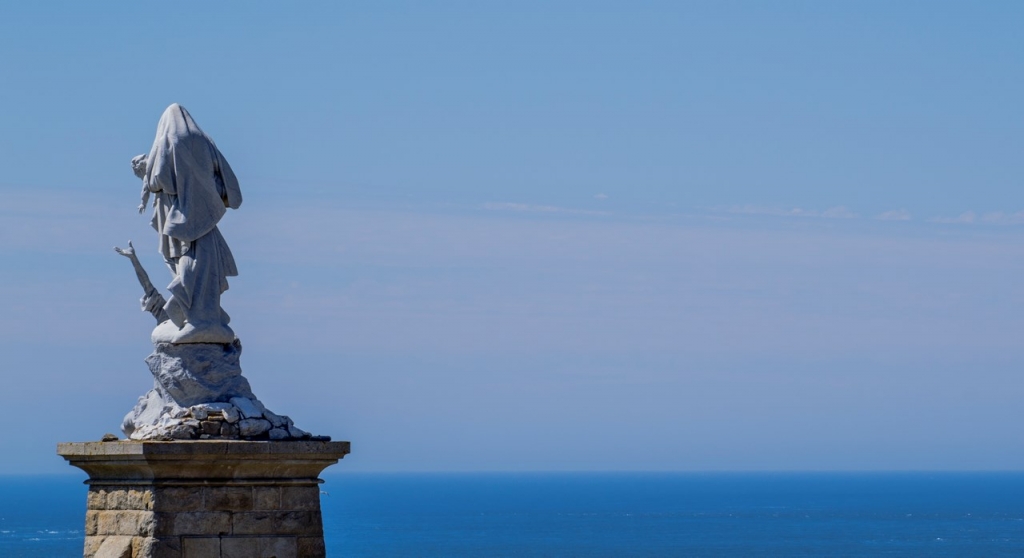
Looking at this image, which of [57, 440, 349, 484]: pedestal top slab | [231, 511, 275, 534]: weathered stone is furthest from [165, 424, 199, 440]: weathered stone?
[231, 511, 275, 534]: weathered stone

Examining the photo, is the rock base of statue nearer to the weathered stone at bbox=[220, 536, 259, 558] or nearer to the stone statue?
the stone statue

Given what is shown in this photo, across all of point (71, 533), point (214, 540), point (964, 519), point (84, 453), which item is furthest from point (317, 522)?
point (964, 519)

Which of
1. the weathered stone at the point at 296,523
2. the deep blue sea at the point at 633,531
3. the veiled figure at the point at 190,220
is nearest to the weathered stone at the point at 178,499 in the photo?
the weathered stone at the point at 296,523

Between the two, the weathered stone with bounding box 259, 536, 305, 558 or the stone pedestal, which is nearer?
the stone pedestal

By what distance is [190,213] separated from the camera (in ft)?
42.2

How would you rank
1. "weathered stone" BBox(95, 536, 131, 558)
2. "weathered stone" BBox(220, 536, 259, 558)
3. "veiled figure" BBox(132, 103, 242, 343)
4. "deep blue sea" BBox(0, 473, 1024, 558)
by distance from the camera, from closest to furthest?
"weathered stone" BBox(95, 536, 131, 558) → "weathered stone" BBox(220, 536, 259, 558) → "veiled figure" BBox(132, 103, 242, 343) → "deep blue sea" BBox(0, 473, 1024, 558)

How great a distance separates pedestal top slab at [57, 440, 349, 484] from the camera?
40.1ft

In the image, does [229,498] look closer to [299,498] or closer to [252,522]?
[252,522]

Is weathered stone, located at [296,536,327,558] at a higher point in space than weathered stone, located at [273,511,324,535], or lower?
lower

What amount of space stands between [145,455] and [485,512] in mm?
179836

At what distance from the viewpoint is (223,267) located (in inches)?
512

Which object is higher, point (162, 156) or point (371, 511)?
point (371, 511)

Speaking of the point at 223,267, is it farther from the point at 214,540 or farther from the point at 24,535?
the point at 24,535

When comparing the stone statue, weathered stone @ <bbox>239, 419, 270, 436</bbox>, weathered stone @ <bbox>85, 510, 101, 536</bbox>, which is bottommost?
weathered stone @ <bbox>85, 510, 101, 536</bbox>
